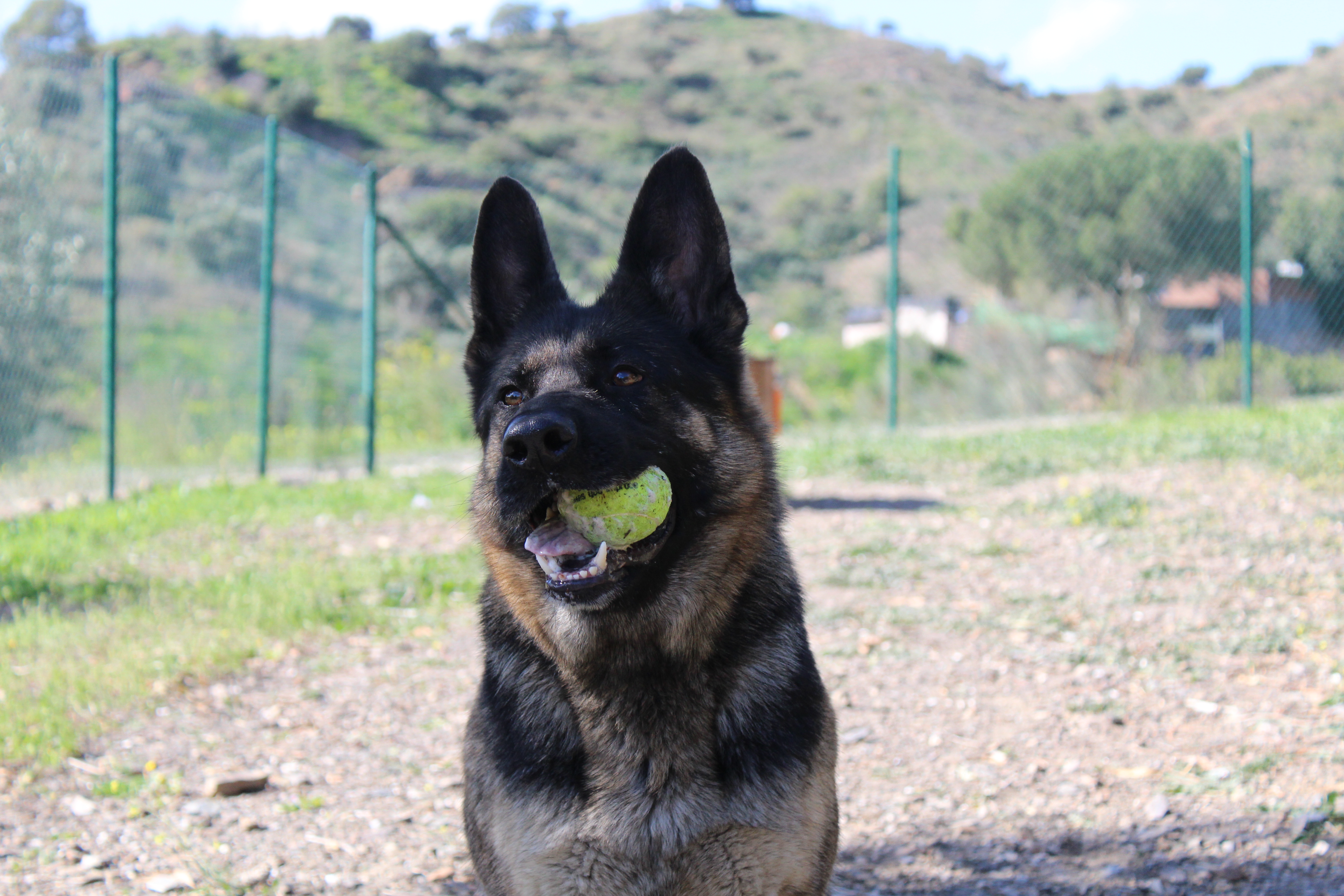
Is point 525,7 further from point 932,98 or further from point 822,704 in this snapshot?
point 822,704

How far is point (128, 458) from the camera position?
28.7 feet

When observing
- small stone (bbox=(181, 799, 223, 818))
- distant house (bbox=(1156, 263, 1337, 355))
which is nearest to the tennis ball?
small stone (bbox=(181, 799, 223, 818))

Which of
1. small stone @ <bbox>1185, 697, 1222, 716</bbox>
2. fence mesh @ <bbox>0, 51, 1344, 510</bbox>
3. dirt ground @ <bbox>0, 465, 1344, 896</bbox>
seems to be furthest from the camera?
fence mesh @ <bbox>0, 51, 1344, 510</bbox>

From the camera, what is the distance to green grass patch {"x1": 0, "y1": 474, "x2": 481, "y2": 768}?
14.9 feet

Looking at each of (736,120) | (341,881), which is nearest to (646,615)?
(341,881)

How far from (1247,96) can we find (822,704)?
55.5m

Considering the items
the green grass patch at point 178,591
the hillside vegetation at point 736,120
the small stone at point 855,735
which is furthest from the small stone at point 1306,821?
the hillside vegetation at point 736,120

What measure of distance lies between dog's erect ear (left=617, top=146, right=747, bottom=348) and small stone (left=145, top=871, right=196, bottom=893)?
2227 mm

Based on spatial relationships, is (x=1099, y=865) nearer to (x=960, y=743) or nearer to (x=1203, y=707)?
(x=960, y=743)

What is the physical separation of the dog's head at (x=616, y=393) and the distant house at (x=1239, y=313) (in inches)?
437

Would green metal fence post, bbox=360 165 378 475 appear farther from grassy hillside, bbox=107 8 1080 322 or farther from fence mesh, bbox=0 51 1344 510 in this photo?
grassy hillside, bbox=107 8 1080 322

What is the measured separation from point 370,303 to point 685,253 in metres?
9.05

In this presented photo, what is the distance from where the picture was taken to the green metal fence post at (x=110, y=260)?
8.03 meters

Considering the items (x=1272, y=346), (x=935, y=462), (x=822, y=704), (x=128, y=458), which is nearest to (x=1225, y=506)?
(x=935, y=462)
